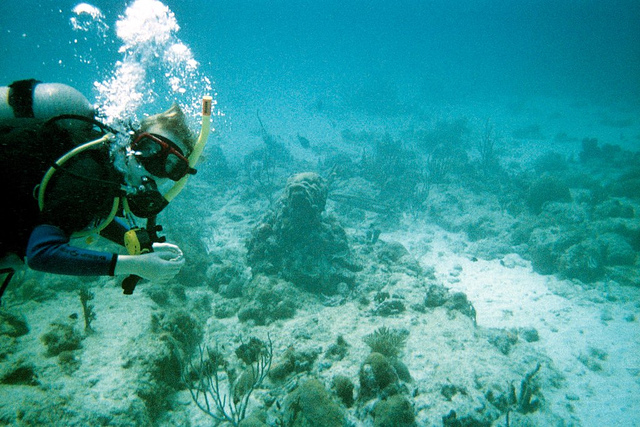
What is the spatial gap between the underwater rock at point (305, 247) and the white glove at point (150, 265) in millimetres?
5669

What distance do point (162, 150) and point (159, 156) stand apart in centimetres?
5

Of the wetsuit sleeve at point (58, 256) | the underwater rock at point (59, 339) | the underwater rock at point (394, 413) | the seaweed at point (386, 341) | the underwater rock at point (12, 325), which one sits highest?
the wetsuit sleeve at point (58, 256)

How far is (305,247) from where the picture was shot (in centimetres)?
780

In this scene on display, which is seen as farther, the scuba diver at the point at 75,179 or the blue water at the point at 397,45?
the blue water at the point at 397,45

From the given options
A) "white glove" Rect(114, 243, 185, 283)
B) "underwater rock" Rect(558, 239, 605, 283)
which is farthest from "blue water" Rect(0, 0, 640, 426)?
"white glove" Rect(114, 243, 185, 283)

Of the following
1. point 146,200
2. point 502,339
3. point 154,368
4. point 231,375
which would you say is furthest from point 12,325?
point 502,339

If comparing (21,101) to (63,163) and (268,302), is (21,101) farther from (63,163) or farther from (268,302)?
(268,302)

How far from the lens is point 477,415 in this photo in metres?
3.86

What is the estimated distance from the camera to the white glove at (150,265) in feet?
5.78

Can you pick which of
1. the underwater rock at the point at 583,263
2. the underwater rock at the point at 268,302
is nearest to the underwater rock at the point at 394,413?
the underwater rock at the point at 268,302

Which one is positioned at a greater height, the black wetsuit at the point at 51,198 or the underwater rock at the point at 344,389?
the black wetsuit at the point at 51,198

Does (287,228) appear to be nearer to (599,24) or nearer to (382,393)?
(382,393)

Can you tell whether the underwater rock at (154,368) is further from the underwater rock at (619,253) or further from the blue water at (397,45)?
the blue water at (397,45)

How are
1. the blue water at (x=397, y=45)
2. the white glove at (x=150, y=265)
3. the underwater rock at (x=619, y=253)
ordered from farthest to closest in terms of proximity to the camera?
the blue water at (x=397, y=45), the underwater rock at (x=619, y=253), the white glove at (x=150, y=265)
